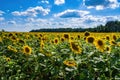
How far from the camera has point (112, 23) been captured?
7381 centimetres

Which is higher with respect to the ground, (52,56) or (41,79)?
(52,56)

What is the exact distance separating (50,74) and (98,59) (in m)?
1.29

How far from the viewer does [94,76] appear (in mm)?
5613

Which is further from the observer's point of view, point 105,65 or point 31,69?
point 31,69

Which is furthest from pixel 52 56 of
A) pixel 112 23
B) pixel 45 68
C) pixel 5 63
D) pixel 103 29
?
pixel 112 23

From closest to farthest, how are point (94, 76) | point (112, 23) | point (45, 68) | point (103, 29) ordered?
1. point (94, 76)
2. point (45, 68)
3. point (103, 29)
4. point (112, 23)

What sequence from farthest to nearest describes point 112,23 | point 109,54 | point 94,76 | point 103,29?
point 112,23, point 103,29, point 109,54, point 94,76

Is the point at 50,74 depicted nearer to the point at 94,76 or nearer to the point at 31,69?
the point at 31,69

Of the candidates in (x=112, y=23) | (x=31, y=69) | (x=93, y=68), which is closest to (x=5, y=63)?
(x=31, y=69)

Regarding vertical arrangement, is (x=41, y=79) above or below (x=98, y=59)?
below

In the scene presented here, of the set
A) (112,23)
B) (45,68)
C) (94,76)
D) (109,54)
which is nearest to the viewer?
(94,76)

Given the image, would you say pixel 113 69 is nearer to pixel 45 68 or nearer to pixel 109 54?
pixel 109 54

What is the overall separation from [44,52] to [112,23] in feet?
222

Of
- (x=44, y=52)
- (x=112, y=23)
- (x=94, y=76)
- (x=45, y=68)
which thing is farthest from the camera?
(x=112, y=23)
